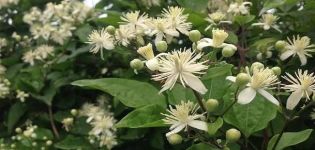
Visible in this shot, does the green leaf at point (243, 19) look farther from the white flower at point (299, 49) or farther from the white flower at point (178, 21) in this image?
the white flower at point (178, 21)

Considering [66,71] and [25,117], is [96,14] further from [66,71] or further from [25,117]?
[25,117]

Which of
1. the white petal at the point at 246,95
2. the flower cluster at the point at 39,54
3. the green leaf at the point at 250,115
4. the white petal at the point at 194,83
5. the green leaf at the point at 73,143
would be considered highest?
the white petal at the point at 194,83

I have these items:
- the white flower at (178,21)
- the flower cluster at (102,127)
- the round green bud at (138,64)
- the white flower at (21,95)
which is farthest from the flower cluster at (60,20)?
the round green bud at (138,64)

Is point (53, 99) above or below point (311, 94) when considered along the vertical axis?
below

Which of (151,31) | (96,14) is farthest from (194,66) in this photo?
(96,14)

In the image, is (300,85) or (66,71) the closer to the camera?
(300,85)

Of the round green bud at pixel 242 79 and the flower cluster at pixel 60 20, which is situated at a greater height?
the round green bud at pixel 242 79

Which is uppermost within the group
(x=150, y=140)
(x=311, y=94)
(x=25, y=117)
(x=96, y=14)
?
(x=311, y=94)

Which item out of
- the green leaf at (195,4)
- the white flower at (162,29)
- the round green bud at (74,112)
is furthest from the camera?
the round green bud at (74,112)
